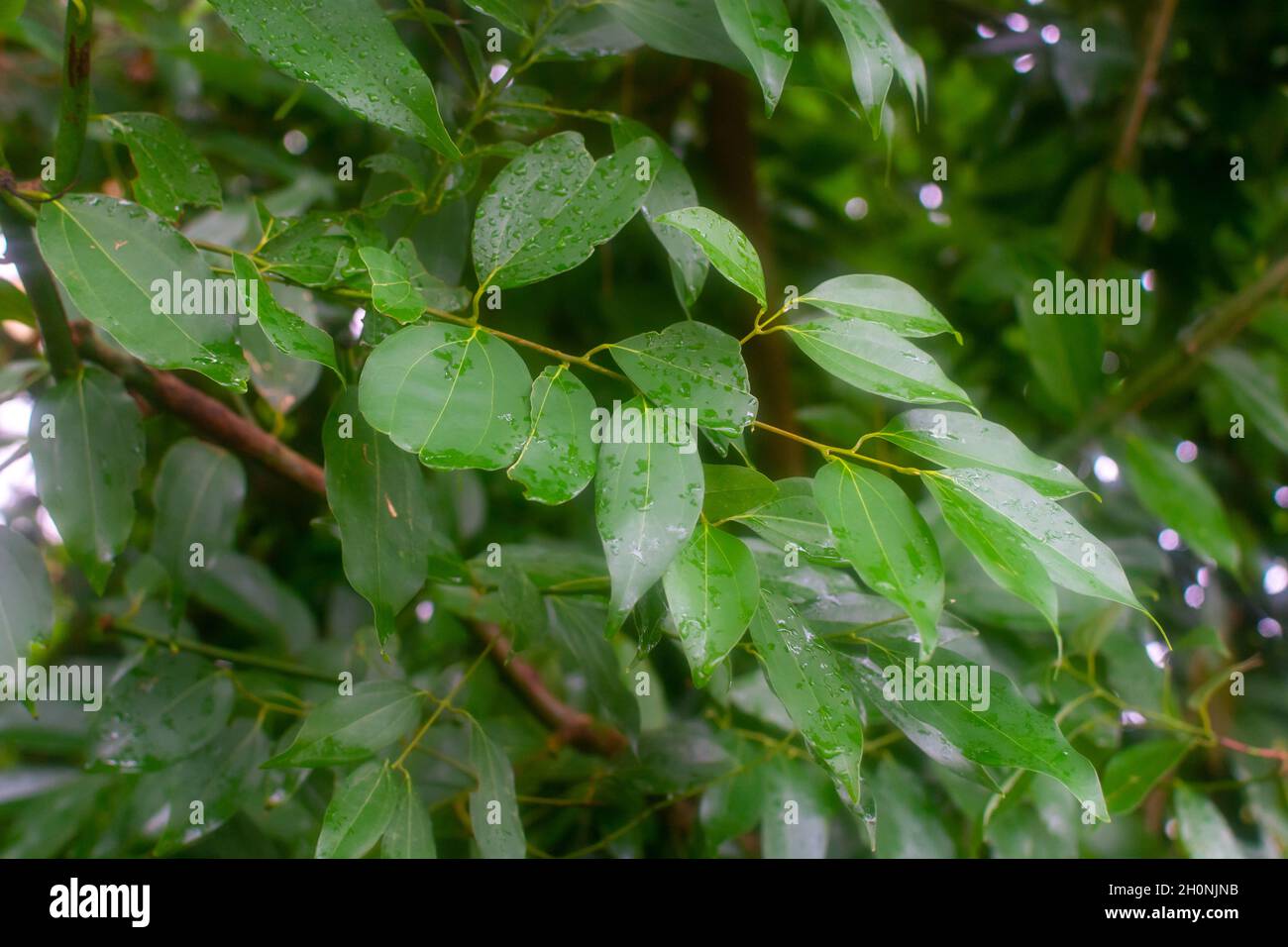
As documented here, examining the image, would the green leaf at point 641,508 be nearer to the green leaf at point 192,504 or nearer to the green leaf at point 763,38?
the green leaf at point 763,38

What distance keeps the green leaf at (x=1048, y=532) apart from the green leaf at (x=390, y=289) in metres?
0.24

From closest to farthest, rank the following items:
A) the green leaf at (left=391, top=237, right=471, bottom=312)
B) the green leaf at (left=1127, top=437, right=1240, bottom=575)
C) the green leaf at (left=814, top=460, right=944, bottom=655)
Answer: the green leaf at (left=814, top=460, right=944, bottom=655), the green leaf at (left=391, top=237, right=471, bottom=312), the green leaf at (left=1127, top=437, right=1240, bottom=575)

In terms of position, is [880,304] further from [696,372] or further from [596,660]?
[596,660]

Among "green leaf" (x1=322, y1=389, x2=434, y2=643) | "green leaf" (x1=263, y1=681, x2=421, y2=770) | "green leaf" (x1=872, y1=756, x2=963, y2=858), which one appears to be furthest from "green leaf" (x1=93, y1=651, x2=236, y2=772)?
"green leaf" (x1=872, y1=756, x2=963, y2=858)

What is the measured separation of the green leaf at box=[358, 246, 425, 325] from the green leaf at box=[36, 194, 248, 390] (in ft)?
0.23

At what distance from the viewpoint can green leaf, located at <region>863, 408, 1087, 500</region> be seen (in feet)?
1.41

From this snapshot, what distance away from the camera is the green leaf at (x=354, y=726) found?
1.77ft

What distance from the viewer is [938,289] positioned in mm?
1271

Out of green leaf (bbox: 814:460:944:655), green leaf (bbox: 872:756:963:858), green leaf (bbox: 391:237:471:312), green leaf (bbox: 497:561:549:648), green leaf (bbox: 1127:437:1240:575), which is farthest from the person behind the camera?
green leaf (bbox: 1127:437:1240:575)

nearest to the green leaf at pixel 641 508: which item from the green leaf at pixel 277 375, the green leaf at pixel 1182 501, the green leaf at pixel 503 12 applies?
the green leaf at pixel 503 12

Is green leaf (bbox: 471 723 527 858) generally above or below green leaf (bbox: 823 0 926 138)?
below

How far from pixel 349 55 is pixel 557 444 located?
20 cm

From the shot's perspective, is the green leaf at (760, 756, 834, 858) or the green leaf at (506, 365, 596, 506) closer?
the green leaf at (506, 365, 596, 506)

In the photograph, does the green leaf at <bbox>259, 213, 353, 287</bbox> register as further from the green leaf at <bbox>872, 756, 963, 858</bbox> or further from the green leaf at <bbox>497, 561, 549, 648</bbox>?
the green leaf at <bbox>872, 756, 963, 858</bbox>
